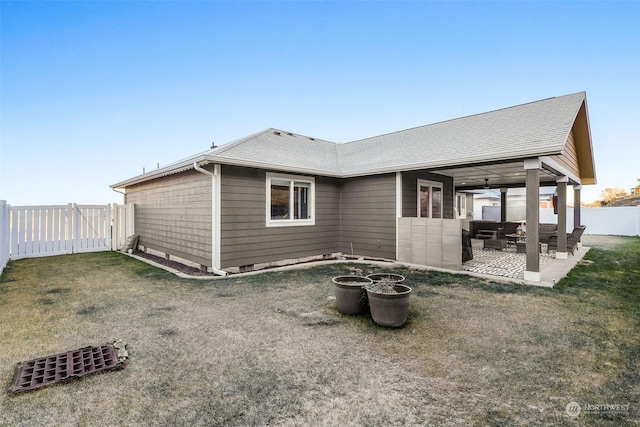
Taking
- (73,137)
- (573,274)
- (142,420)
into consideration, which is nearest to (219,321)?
(142,420)

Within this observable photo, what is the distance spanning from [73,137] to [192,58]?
6.17 metres

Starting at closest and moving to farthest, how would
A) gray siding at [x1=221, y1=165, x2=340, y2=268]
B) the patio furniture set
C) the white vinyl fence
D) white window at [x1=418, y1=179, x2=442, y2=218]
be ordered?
gray siding at [x1=221, y1=165, x2=340, y2=268], the white vinyl fence, white window at [x1=418, y1=179, x2=442, y2=218], the patio furniture set

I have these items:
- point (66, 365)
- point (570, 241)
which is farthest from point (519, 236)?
point (66, 365)

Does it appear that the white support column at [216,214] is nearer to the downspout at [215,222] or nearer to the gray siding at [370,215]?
the downspout at [215,222]

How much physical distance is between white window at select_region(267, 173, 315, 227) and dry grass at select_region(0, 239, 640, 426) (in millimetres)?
2653

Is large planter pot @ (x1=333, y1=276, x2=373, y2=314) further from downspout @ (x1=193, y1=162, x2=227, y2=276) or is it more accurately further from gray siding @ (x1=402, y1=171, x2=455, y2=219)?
gray siding @ (x1=402, y1=171, x2=455, y2=219)

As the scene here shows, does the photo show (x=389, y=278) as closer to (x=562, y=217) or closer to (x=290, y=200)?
(x=290, y=200)

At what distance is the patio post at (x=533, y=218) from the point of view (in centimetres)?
604

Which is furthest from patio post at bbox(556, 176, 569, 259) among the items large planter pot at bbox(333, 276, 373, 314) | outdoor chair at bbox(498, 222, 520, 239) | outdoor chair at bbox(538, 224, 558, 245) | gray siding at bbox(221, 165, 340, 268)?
large planter pot at bbox(333, 276, 373, 314)

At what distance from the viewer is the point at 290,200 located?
→ 27.7 feet

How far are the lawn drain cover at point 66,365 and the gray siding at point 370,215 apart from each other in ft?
22.7

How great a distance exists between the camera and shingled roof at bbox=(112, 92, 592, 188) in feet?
21.0

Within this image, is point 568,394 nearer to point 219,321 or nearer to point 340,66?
point 219,321

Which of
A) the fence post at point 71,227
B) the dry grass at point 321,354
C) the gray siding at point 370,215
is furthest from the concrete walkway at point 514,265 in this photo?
the fence post at point 71,227
